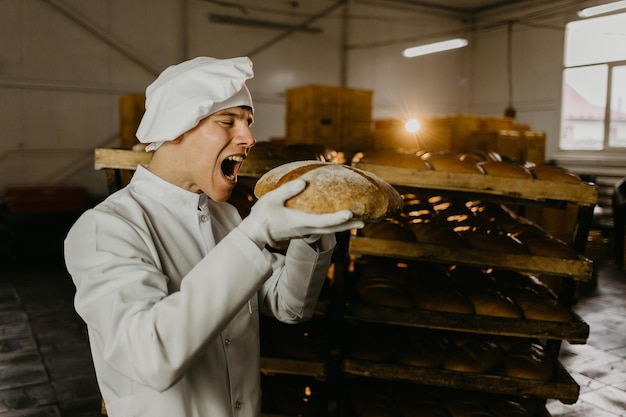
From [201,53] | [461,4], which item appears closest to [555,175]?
[201,53]

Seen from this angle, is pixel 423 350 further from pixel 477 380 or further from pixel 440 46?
pixel 440 46

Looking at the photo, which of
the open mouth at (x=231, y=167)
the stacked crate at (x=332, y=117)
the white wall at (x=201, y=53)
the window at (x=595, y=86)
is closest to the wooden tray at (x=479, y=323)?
the open mouth at (x=231, y=167)

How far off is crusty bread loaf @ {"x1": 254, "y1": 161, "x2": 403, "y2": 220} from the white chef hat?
305 mm

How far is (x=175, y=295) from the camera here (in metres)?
1.04

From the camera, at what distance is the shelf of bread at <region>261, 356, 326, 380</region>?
2572 millimetres

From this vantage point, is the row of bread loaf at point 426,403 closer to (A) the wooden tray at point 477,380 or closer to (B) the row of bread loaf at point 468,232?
(A) the wooden tray at point 477,380

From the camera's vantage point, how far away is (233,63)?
1.30 m

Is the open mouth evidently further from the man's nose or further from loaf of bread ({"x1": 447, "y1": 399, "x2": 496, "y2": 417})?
loaf of bread ({"x1": 447, "y1": 399, "x2": 496, "y2": 417})

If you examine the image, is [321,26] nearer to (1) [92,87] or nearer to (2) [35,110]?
(1) [92,87]

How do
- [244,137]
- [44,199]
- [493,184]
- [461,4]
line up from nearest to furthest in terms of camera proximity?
[244,137], [493,184], [44,199], [461,4]

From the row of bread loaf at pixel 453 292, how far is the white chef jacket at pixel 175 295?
3.30 feet

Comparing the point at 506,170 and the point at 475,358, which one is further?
the point at 475,358

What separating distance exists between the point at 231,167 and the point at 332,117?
4.46 meters

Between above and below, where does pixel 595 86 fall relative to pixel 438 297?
above
